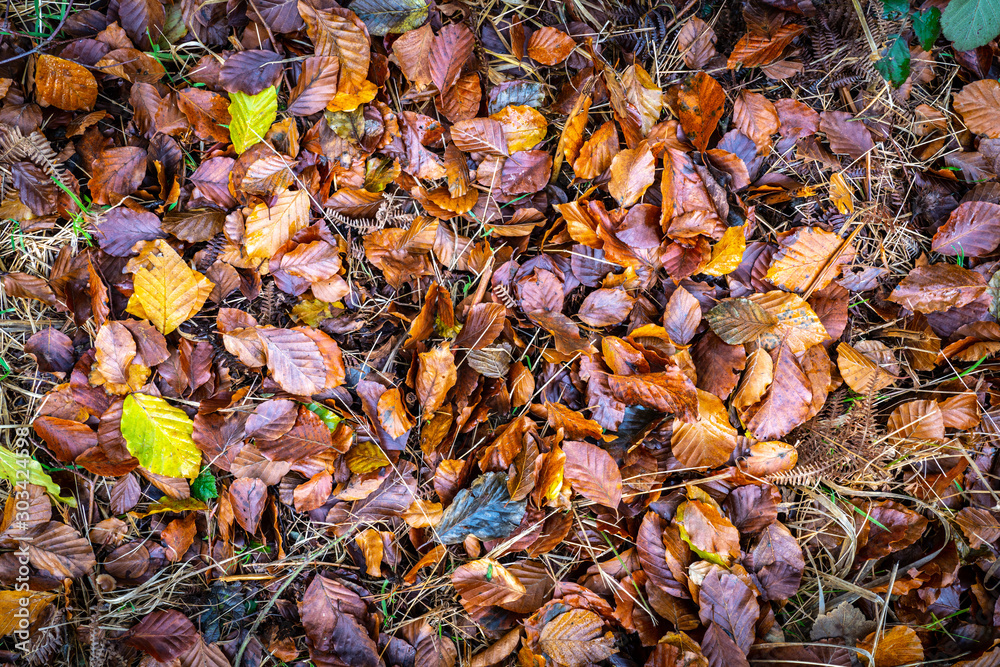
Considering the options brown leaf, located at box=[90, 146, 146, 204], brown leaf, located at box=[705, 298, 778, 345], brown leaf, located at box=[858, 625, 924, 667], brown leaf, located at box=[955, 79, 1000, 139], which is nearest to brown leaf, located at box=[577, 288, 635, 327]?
brown leaf, located at box=[705, 298, 778, 345]

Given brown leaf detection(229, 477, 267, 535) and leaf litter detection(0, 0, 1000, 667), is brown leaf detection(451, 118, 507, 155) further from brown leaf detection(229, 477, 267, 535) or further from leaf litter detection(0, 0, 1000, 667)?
brown leaf detection(229, 477, 267, 535)

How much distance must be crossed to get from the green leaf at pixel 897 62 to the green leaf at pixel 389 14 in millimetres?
1597

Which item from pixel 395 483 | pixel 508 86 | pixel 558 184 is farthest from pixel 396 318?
pixel 508 86

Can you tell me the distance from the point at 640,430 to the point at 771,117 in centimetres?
121

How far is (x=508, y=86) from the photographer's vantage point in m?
1.85

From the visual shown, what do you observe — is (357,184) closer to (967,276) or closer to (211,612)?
(211,612)

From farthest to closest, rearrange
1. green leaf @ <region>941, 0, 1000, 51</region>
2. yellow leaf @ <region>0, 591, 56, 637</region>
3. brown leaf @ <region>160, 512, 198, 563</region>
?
1. brown leaf @ <region>160, 512, 198, 563</region>
2. yellow leaf @ <region>0, 591, 56, 637</region>
3. green leaf @ <region>941, 0, 1000, 51</region>

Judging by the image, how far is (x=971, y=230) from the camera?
191cm

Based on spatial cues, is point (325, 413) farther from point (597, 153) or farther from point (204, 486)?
point (597, 153)

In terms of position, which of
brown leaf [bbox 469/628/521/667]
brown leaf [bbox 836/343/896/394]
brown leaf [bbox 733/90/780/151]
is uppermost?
brown leaf [bbox 733/90/780/151]

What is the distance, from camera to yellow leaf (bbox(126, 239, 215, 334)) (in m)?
1.71

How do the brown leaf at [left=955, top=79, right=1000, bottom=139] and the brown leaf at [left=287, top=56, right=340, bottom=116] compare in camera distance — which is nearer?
the brown leaf at [left=287, top=56, right=340, bottom=116]

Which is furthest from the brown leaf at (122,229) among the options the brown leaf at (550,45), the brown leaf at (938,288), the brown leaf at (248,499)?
the brown leaf at (938,288)

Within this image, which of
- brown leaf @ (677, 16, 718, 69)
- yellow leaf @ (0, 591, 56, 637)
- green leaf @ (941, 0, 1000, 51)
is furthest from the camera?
brown leaf @ (677, 16, 718, 69)
